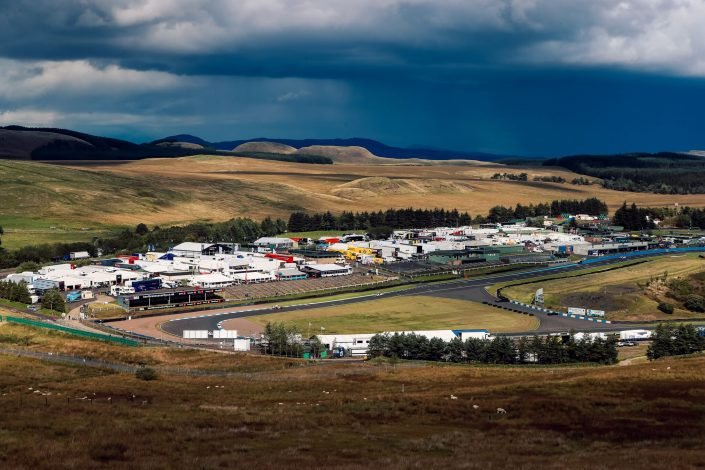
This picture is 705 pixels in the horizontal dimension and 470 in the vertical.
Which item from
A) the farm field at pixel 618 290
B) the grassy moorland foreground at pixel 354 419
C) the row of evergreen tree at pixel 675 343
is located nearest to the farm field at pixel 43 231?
the farm field at pixel 618 290

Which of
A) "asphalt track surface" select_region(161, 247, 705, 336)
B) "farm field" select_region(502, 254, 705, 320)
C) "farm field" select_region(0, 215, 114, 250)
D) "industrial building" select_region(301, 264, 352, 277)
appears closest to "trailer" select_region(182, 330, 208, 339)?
"asphalt track surface" select_region(161, 247, 705, 336)

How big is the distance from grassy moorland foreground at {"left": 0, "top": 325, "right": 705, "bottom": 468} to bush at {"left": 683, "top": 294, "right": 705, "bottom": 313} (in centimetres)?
4191

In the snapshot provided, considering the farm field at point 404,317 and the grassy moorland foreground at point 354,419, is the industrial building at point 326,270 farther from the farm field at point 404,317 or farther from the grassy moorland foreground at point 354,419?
the grassy moorland foreground at point 354,419

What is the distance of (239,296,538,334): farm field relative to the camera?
3034 inches

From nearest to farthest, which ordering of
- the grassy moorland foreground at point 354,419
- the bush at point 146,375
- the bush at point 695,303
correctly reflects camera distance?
the grassy moorland foreground at point 354,419 < the bush at point 146,375 < the bush at point 695,303

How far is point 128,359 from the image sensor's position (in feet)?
185

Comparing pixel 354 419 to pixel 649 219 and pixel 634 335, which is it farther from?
pixel 649 219

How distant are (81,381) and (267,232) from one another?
114 meters

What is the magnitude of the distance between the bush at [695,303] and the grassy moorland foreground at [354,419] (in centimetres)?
4191

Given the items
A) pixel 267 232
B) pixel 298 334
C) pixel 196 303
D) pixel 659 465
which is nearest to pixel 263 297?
pixel 196 303

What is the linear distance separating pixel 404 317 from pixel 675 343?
27.3 metres

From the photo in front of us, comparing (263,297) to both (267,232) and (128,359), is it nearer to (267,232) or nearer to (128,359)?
(128,359)

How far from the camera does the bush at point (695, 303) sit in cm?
8900

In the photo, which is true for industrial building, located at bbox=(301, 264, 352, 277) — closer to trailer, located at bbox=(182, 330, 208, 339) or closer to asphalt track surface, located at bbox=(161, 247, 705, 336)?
asphalt track surface, located at bbox=(161, 247, 705, 336)
